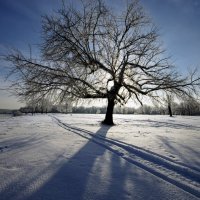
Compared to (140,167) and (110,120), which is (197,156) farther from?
(110,120)

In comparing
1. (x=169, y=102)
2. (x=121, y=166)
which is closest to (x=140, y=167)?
(x=121, y=166)

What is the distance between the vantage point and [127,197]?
115 inches

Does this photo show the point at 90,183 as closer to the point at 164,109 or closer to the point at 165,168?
the point at 165,168

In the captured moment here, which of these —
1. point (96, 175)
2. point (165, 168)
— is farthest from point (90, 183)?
point (165, 168)

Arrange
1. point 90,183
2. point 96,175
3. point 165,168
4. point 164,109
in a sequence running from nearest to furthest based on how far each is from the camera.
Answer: point 90,183 → point 96,175 → point 165,168 → point 164,109

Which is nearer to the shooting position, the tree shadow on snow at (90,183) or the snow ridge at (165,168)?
the tree shadow on snow at (90,183)

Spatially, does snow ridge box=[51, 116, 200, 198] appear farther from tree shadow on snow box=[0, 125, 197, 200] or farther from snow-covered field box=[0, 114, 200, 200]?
tree shadow on snow box=[0, 125, 197, 200]

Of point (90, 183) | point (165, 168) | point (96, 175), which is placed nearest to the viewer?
point (90, 183)

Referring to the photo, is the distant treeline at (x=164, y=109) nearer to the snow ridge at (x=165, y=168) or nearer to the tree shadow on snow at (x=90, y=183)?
the snow ridge at (x=165, y=168)

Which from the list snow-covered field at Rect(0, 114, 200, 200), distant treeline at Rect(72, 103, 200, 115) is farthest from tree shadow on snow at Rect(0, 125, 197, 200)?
distant treeline at Rect(72, 103, 200, 115)

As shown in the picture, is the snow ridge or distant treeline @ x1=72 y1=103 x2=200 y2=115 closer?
the snow ridge

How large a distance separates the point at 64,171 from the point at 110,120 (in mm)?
14139

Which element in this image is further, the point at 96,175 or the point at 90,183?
the point at 96,175

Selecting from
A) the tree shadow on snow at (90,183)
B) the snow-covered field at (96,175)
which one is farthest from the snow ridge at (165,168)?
the tree shadow on snow at (90,183)
